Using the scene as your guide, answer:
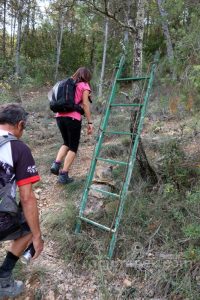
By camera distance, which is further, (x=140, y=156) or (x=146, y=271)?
(x=140, y=156)

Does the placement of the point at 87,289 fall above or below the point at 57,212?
below

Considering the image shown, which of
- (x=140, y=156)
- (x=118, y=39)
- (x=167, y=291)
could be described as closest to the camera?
(x=167, y=291)

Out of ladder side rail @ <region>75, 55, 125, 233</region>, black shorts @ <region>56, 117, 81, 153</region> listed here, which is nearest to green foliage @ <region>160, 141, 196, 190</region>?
ladder side rail @ <region>75, 55, 125, 233</region>

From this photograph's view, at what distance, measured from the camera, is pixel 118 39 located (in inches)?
606

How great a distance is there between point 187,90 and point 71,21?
1425 cm

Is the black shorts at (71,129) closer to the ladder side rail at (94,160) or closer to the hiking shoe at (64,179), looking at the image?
the hiking shoe at (64,179)

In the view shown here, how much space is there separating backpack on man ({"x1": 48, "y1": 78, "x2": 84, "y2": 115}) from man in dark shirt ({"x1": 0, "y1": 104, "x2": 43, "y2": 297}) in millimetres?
1840

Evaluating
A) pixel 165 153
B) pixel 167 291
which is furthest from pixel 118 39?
pixel 167 291

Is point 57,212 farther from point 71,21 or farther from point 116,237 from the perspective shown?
point 71,21

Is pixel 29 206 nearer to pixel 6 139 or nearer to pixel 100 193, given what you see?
pixel 6 139

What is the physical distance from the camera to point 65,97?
4742mm

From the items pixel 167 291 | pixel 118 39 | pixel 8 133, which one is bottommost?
pixel 167 291

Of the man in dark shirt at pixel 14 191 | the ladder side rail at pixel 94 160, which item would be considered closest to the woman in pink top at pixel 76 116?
the ladder side rail at pixel 94 160

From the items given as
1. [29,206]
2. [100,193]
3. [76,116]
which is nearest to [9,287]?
[29,206]
